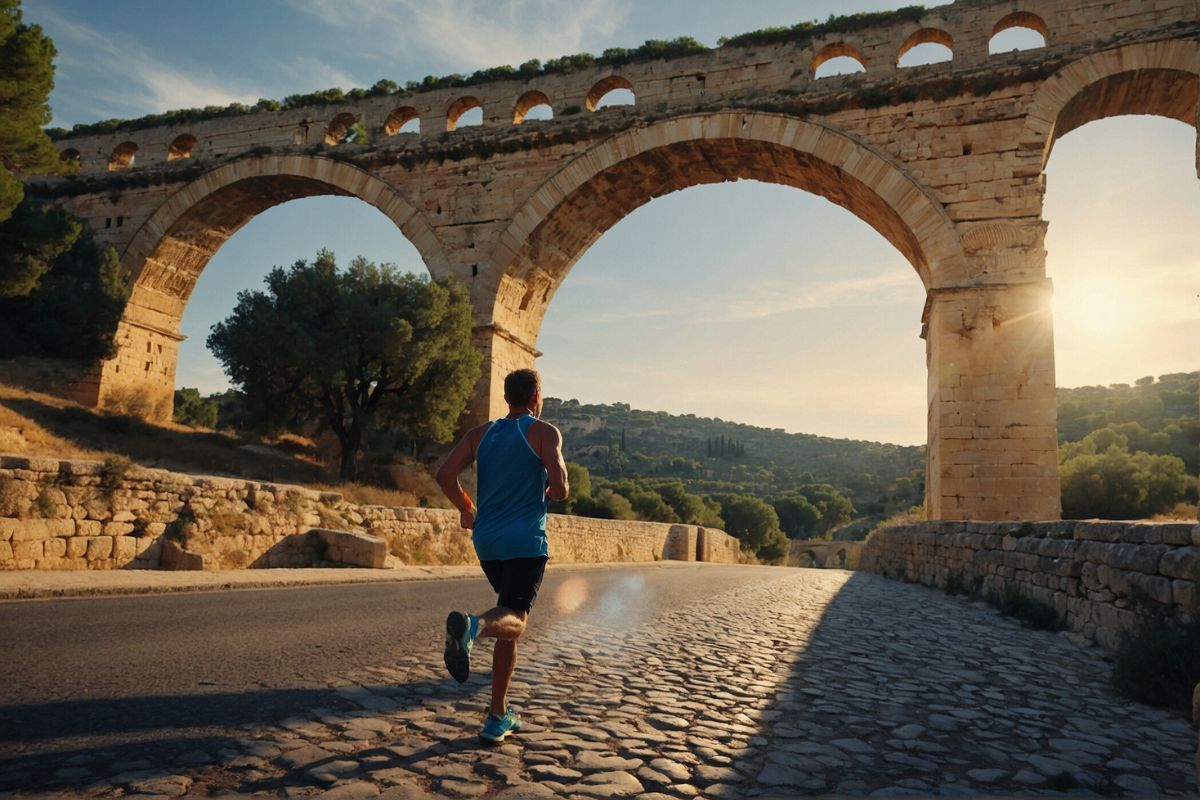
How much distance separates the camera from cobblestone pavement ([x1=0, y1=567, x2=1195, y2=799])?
2.50m

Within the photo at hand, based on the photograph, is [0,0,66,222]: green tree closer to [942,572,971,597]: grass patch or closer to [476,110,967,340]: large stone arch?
[476,110,967,340]: large stone arch

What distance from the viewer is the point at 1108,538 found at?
5746 millimetres

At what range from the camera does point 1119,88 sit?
1717 cm

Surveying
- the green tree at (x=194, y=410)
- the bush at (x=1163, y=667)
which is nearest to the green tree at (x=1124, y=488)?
the bush at (x=1163, y=667)

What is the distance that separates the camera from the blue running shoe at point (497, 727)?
115 inches

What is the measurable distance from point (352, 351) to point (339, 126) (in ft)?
26.0

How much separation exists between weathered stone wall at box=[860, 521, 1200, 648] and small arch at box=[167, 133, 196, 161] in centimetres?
2293

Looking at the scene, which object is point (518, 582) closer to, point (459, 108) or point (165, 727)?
point (165, 727)

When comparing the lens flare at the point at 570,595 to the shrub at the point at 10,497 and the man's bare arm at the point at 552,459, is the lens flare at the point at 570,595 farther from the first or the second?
the shrub at the point at 10,497

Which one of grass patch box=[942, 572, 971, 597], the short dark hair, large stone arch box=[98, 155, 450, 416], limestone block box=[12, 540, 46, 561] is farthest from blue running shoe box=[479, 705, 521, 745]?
large stone arch box=[98, 155, 450, 416]

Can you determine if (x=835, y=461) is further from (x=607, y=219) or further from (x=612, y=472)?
(x=607, y=219)

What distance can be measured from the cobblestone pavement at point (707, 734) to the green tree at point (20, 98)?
16.6m

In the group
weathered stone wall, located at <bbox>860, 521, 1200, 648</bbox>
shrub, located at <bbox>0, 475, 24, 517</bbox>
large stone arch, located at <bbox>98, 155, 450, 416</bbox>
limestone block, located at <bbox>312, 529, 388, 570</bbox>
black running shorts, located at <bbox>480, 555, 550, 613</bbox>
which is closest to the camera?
black running shorts, located at <bbox>480, 555, 550, 613</bbox>

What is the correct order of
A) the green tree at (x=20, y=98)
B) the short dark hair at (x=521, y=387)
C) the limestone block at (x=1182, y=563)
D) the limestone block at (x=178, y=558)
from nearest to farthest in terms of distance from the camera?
the short dark hair at (x=521, y=387) → the limestone block at (x=1182, y=563) → the limestone block at (x=178, y=558) → the green tree at (x=20, y=98)
